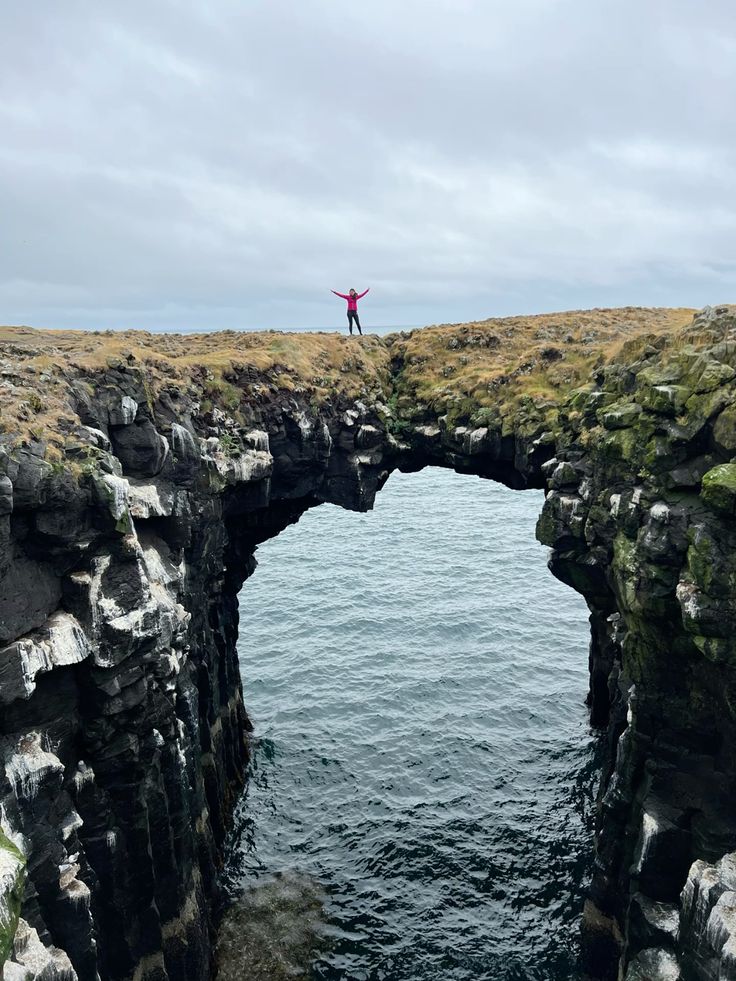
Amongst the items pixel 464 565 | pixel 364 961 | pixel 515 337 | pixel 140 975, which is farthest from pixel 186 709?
pixel 464 565

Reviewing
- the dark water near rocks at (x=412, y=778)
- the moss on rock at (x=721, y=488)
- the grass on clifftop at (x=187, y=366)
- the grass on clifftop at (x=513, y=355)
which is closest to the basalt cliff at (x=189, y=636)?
the moss on rock at (x=721, y=488)

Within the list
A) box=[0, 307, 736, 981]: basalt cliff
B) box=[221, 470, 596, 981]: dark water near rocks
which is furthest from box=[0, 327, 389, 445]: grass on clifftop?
box=[221, 470, 596, 981]: dark water near rocks

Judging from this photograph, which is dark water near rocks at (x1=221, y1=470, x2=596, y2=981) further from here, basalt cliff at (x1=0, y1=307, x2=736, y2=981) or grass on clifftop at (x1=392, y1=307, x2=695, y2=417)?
grass on clifftop at (x1=392, y1=307, x2=695, y2=417)

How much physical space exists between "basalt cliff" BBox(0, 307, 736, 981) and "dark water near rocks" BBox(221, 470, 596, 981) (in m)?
3.60

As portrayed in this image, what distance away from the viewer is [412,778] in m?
45.2

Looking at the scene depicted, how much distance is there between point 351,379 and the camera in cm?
5050

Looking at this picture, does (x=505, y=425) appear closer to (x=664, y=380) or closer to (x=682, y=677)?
(x=664, y=380)

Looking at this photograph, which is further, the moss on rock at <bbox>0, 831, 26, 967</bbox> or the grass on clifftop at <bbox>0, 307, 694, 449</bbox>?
the grass on clifftop at <bbox>0, 307, 694, 449</bbox>

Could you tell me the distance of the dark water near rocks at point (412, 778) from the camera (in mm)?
33781

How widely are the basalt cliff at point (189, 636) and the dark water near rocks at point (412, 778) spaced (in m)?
3.60

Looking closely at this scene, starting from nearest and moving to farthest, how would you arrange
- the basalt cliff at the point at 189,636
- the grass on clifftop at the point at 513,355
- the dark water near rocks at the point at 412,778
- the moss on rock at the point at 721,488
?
the basalt cliff at the point at 189,636
the moss on rock at the point at 721,488
the dark water near rocks at the point at 412,778
the grass on clifftop at the point at 513,355

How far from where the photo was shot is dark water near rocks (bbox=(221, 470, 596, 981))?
33781mm

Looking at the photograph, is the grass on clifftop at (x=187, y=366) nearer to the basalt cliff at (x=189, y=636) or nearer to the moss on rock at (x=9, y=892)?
the basalt cliff at (x=189, y=636)

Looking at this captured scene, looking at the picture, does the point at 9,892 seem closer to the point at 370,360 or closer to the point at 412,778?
the point at 412,778
